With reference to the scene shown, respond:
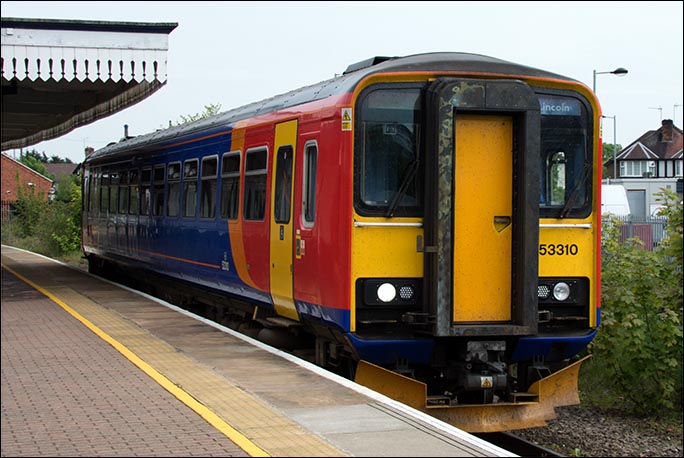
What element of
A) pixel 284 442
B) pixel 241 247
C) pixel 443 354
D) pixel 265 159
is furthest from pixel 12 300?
pixel 284 442

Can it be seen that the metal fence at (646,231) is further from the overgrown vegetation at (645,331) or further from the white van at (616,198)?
the overgrown vegetation at (645,331)

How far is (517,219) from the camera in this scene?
9.01m

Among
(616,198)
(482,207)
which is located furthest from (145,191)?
(616,198)

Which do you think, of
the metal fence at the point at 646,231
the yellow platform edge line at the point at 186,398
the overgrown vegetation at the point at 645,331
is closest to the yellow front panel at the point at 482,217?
the yellow platform edge line at the point at 186,398

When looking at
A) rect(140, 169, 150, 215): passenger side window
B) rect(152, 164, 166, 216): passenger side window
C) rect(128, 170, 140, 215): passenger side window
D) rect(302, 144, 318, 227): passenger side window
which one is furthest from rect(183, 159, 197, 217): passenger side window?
rect(302, 144, 318, 227): passenger side window

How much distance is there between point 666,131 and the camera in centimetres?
9469

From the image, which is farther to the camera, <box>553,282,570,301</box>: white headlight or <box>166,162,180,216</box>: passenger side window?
<box>166,162,180,216</box>: passenger side window

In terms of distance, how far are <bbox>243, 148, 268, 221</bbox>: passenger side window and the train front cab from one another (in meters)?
2.53

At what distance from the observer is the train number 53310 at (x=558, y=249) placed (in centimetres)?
946

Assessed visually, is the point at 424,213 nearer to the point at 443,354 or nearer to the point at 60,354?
the point at 443,354

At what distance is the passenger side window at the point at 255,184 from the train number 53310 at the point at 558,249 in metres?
3.32

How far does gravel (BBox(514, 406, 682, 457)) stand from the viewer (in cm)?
1030

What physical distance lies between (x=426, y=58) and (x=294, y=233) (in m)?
2.22

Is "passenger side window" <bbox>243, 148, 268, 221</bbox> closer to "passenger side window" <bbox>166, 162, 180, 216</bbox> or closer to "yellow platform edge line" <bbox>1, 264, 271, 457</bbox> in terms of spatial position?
"yellow platform edge line" <bbox>1, 264, 271, 457</bbox>
